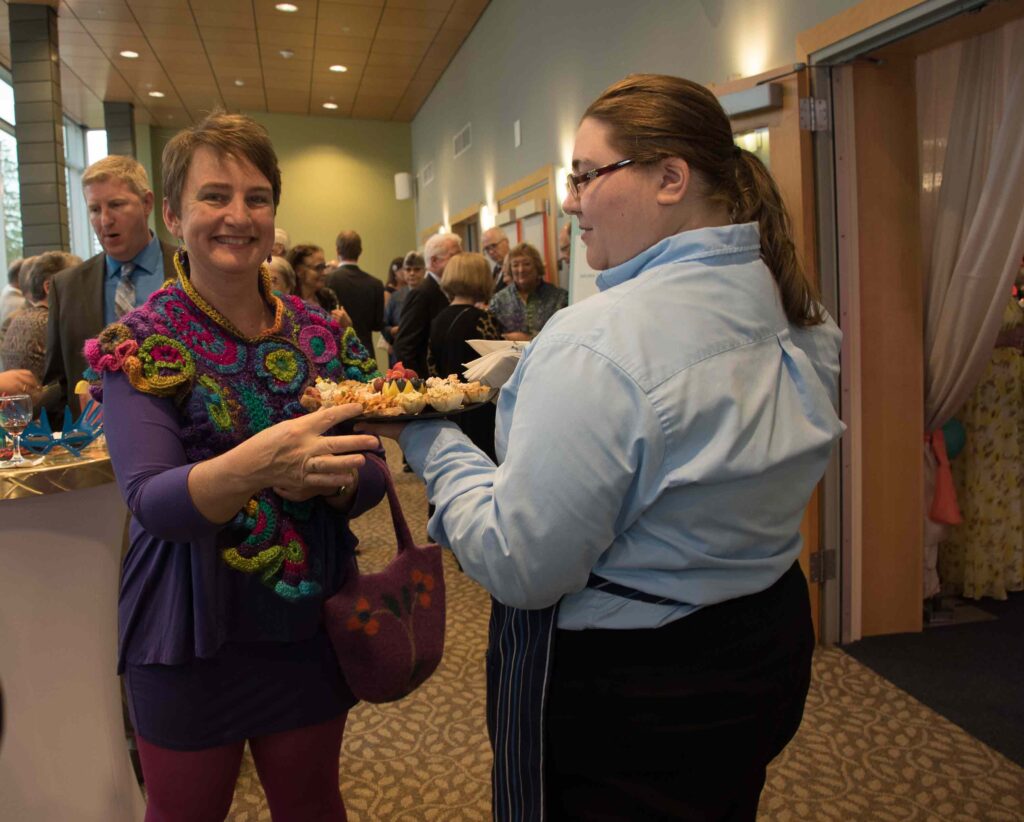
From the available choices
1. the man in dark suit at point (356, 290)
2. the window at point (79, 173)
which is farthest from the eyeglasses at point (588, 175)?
the window at point (79, 173)

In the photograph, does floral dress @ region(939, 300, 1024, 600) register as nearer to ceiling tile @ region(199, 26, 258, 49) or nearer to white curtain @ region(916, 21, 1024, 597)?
white curtain @ region(916, 21, 1024, 597)

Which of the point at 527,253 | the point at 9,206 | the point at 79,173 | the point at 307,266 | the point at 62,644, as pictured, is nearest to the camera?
the point at 62,644

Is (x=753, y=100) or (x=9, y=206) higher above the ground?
(x=9, y=206)

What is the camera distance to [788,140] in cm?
304

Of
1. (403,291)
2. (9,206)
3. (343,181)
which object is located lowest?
(403,291)

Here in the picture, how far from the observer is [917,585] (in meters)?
3.36

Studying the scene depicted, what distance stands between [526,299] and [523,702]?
3797 millimetres

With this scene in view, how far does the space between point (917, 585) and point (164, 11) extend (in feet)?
26.4

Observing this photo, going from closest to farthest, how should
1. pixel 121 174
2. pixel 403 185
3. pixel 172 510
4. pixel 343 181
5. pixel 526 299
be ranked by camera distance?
pixel 172 510 < pixel 121 174 < pixel 526 299 < pixel 403 185 < pixel 343 181

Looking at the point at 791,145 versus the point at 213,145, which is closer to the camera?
the point at 213,145

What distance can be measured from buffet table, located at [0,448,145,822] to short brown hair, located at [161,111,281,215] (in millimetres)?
680

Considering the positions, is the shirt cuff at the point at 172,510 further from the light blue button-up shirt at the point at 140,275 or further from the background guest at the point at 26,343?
the background guest at the point at 26,343

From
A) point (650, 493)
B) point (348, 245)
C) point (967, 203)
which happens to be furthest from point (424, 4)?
point (650, 493)

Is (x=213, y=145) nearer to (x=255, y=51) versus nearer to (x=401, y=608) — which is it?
(x=401, y=608)
